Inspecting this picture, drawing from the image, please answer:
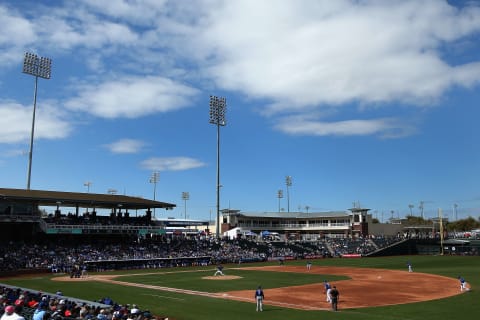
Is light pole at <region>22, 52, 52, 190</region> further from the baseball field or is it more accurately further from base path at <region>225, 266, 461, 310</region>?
base path at <region>225, 266, 461, 310</region>

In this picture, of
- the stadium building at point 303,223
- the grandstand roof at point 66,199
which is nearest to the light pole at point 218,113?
the grandstand roof at point 66,199

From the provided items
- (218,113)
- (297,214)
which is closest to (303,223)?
(297,214)

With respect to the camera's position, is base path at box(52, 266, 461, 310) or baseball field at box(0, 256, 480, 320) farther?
base path at box(52, 266, 461, 310)

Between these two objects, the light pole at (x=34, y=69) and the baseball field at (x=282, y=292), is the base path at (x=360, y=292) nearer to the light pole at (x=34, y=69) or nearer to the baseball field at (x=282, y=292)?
the baseball field at (x=282, y=292)

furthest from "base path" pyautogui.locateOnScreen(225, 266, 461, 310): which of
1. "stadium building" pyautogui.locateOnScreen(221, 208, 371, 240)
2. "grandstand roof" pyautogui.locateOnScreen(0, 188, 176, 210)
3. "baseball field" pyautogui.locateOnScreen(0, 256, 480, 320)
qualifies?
"stadium building" pyautogui.locateOnScreen(221, 208, 371, 240)

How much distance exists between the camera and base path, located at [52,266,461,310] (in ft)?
92.1

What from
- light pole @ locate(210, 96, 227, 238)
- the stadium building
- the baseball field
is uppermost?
light pole @ locate(210, 96, 227, 238)

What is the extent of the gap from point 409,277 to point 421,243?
45.5 meters

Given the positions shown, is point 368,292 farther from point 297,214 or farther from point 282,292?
point 297,214

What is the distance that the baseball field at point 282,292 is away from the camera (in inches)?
961

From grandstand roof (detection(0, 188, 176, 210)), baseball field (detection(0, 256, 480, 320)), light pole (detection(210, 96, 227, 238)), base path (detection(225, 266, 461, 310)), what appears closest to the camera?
baseball field (detection(0, 256, 480, 320))

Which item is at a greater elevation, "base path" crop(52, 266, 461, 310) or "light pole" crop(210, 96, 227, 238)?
"light pole" crop(210, 96, 227, 238)

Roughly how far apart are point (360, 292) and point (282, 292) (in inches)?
227

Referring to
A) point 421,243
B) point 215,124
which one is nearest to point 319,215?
point 421,243
